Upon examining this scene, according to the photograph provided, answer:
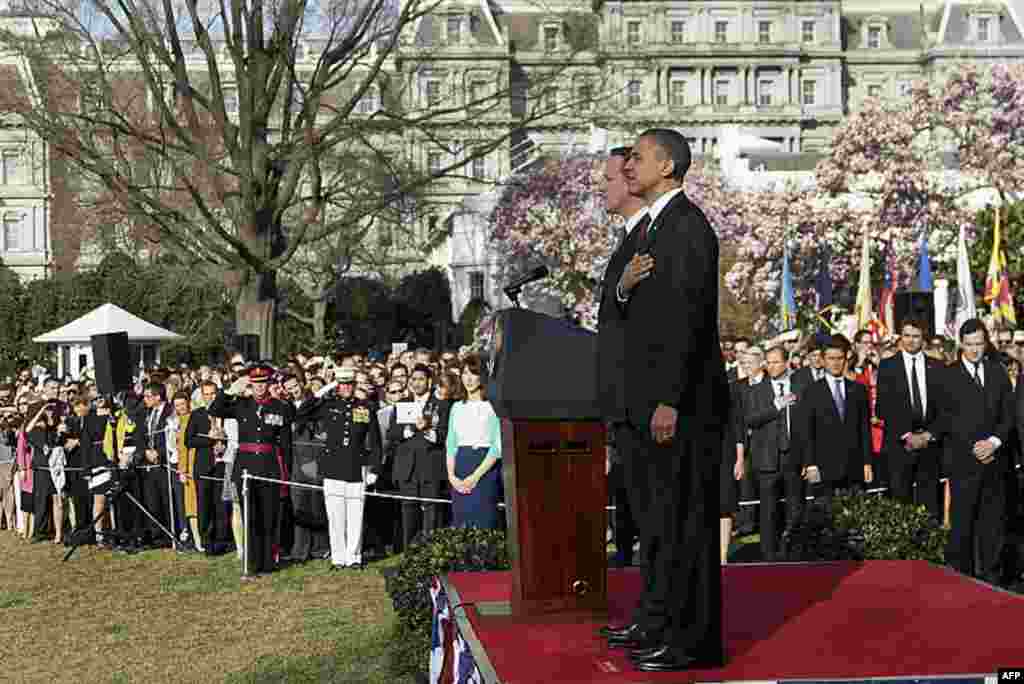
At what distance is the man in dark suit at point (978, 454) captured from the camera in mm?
11438

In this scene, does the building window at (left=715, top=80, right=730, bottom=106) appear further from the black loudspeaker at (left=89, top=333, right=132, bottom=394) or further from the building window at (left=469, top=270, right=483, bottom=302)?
A: the black loudspeaker at (left=89, top=333, right=132, bottom=394)

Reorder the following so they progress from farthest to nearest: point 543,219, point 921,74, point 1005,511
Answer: point 921,74, point 543,219, point 1005,511

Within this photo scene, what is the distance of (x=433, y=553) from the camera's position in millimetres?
8641

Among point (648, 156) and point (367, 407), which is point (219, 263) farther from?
point (648, 156)

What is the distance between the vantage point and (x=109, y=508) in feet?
56.0

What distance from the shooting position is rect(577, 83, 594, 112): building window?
84.5 ft

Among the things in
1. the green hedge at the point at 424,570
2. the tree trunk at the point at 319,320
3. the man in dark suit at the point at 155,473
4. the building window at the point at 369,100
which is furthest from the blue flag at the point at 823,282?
the green hedge at the point at 424,570

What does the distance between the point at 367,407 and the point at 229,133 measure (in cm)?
1240

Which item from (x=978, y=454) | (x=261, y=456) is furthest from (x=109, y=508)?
(x=978, y=454)

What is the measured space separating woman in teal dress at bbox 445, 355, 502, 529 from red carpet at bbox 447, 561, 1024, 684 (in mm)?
4447

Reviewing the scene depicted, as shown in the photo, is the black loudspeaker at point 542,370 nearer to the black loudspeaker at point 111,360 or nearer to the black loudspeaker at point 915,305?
the black loudspeaker at point 111,360

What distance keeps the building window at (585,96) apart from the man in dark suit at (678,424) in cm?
2017

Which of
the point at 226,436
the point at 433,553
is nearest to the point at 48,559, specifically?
the point at 226,436

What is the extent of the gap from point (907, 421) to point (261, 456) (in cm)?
598
